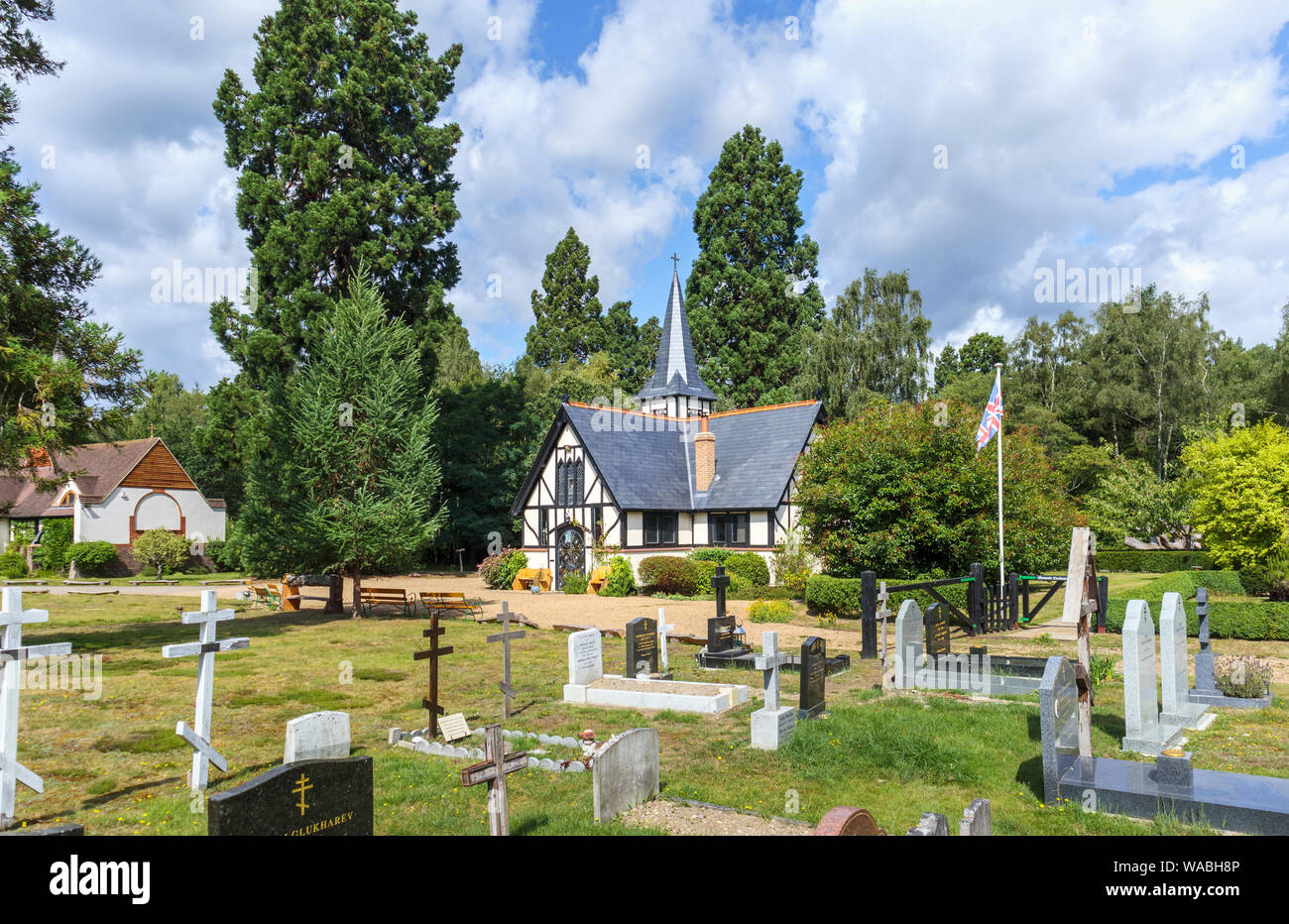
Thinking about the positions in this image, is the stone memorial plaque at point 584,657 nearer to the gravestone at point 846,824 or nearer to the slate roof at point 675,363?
the gravestone at point 846,824

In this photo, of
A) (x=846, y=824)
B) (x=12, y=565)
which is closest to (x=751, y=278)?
(x=12, y=565)

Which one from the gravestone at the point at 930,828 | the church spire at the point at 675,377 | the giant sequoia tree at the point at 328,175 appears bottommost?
the gravestone at the point at 930,828

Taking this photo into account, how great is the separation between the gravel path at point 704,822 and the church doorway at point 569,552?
2517 centimetres

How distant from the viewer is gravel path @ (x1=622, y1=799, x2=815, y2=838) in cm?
721

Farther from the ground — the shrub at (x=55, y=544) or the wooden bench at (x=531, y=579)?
the shrub at (x=55, y=544)

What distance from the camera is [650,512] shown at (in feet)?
109

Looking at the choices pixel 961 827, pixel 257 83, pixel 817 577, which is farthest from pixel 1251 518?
pixel 257 83

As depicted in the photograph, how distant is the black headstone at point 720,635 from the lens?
655 inches

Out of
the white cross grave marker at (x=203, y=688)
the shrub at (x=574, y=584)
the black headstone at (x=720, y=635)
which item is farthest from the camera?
the shrub at (x=574, y=584)

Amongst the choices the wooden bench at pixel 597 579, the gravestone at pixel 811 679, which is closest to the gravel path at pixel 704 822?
the gravestone at pixel 811 679

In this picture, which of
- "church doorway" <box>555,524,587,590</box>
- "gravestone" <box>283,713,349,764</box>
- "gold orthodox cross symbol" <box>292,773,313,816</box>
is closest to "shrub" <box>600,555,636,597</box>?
"church doorway" <box>555,524,587,590</box>

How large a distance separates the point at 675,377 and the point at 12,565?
36.1 m

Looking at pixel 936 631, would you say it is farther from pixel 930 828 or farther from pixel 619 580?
pixel 619 580
